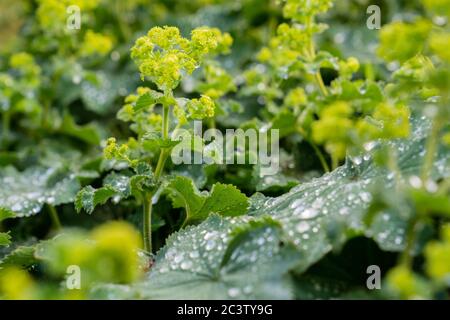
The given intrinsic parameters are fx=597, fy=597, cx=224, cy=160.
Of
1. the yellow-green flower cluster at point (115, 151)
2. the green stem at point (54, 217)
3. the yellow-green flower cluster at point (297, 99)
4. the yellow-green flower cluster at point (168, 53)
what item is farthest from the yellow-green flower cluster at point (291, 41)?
the green stem at point (54, 217)

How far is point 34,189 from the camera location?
1.84m

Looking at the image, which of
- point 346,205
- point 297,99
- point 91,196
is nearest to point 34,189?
point 91,196

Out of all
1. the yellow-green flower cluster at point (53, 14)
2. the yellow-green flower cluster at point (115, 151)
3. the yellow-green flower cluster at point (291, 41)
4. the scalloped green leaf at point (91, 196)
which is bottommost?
the scalloped green leaf at point (91, 196)

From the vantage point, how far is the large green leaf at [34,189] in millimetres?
1666

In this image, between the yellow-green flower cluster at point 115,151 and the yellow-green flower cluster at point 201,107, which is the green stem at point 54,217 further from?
the yellow-green flower cluster at point 201,107

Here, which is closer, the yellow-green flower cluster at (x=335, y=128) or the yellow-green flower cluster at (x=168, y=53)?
the yellow-green flower cluster at (x=335, y=128)

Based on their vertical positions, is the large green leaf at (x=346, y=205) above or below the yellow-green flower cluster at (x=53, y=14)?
below

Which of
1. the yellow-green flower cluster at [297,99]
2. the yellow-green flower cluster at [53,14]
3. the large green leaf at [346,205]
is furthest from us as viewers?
the yellow-green flower cluster at [53,14]

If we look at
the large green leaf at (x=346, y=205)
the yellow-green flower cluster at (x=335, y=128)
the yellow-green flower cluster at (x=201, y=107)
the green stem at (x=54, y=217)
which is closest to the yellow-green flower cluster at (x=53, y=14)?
the green stem at (x=54, y=217)

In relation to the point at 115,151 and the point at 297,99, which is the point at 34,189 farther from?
the point at 297,99

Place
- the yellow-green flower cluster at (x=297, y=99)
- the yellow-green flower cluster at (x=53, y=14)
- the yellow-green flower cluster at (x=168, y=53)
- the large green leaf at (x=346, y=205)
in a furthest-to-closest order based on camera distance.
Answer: the yellow-green flower cluster at (x=53, y=14) < the yellow-green flower cluster at (x=297, y=99) < the yellow-green flower cluster at (x=168, y=53) < the large green leaf at (x=346, y=205)

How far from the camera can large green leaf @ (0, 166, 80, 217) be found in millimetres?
1666

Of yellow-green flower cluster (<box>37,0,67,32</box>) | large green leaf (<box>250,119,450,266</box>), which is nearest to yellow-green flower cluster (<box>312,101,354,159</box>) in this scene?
large green leaf (<box>250,119,450,266</box>)

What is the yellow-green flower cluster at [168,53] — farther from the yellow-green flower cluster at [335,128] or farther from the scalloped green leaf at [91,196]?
the yellow-green flower cluster at [335,128]
